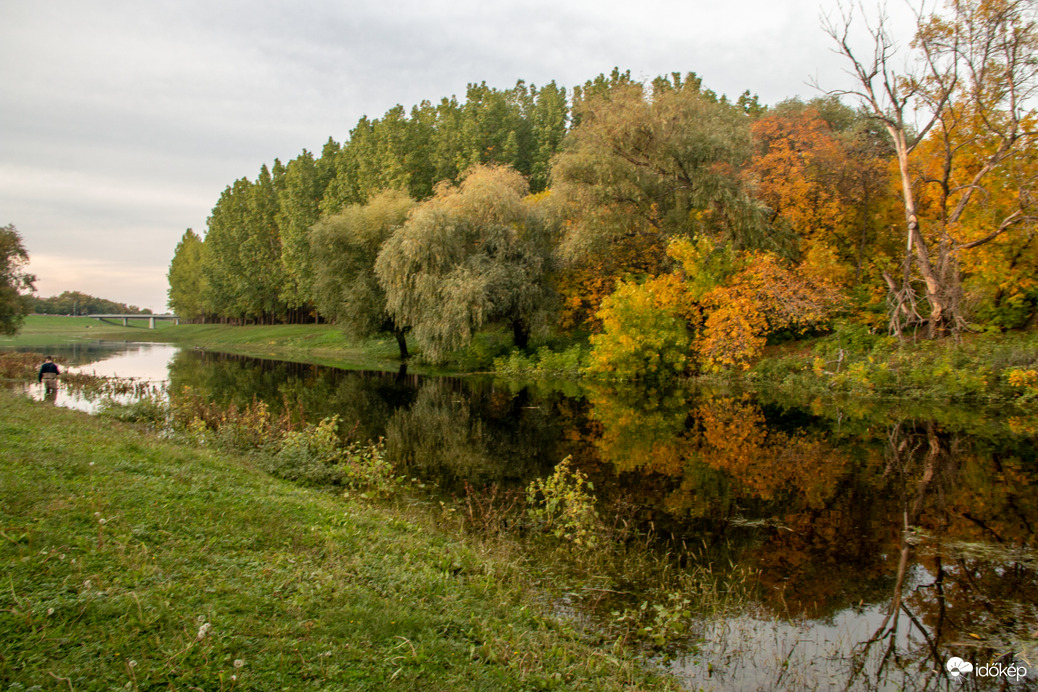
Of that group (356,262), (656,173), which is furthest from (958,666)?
(356,262)

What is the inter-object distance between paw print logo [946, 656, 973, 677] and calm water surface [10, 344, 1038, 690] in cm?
9

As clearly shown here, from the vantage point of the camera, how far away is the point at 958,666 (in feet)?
17.5

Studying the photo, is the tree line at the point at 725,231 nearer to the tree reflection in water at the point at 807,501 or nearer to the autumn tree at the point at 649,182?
the autumn tree at the point at 649,182

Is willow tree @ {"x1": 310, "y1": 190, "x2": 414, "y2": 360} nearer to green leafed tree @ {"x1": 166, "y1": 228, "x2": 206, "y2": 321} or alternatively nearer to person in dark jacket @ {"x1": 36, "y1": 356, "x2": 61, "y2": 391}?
person in dark jacket @ {"x1": 36, "y1": 356, "x2": 61, "y2": 391}

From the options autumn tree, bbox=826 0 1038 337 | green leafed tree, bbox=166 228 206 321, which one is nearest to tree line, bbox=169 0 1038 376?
autumn tree, bbox=826 0 1038 337

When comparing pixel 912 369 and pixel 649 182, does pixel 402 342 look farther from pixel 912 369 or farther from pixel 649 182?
pixel 912 369

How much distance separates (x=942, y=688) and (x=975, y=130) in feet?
82.0

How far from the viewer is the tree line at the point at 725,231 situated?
2220 cm

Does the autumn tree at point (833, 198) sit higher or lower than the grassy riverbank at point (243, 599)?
higher

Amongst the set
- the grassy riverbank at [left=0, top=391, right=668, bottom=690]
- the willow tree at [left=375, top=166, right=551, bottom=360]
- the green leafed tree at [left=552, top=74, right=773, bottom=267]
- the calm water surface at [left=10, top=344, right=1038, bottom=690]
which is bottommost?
the calm water surface at [left=10, top=344, right=1038, bottom=690]

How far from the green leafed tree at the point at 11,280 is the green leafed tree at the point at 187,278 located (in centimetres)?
4520
